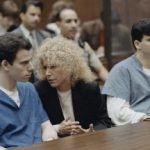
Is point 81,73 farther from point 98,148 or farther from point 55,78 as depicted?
point 98,148

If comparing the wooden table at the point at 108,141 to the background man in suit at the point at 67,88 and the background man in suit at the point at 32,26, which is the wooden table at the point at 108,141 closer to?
the background man in suit at the point at 67,88

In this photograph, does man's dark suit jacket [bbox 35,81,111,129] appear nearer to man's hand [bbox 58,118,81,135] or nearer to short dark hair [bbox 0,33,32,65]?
man's hand [bbox 58,118,81,135]

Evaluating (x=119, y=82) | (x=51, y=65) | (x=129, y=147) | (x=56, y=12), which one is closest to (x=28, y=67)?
(x=51, y=65)

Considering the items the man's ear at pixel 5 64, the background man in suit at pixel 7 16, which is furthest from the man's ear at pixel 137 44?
the background man in suit at pixel 7 16

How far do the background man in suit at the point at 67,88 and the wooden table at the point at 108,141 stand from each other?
67cm

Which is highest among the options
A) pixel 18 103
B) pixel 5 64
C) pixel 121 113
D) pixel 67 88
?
pixel 5 64

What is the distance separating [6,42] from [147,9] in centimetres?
363

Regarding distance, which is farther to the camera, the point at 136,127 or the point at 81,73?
the point at 81,73

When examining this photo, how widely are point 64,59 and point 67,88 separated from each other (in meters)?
0.21

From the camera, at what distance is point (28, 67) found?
3135mm

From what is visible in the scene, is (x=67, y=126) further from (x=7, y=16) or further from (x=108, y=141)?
(x=7, y=16)

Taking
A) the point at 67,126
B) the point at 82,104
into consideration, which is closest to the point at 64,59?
the point at 82,104

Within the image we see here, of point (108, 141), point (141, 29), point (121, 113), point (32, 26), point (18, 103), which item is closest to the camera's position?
point (108, 141)

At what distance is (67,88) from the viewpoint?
3568mm
